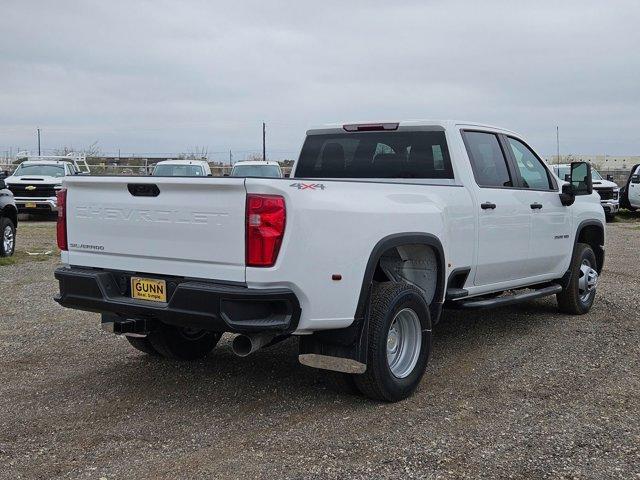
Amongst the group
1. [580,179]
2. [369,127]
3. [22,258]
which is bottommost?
[22,258]

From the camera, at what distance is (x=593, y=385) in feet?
19.0

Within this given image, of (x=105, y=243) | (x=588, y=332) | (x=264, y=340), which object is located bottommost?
(x=588, y=332)

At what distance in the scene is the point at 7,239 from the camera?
1360cm

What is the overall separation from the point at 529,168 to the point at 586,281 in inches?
69.0

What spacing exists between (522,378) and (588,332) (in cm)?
198

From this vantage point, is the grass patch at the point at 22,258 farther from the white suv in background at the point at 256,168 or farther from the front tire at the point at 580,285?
the front tire at the point at 580,285

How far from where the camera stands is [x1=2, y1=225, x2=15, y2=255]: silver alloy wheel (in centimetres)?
1349

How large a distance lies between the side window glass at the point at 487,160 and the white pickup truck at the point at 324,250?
0.02 meters

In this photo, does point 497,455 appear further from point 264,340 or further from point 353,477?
point 264,340

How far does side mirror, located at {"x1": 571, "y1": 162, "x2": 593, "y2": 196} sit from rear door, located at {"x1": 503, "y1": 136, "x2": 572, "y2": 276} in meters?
0.19

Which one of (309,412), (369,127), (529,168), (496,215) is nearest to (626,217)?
(529,168)

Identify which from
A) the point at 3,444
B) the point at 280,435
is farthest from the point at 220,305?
the point at 3,444

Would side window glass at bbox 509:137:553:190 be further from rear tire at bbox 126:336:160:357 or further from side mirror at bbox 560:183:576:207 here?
rear tire at bbox 126:336:160:357

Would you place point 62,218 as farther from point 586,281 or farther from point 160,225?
point 586,281
